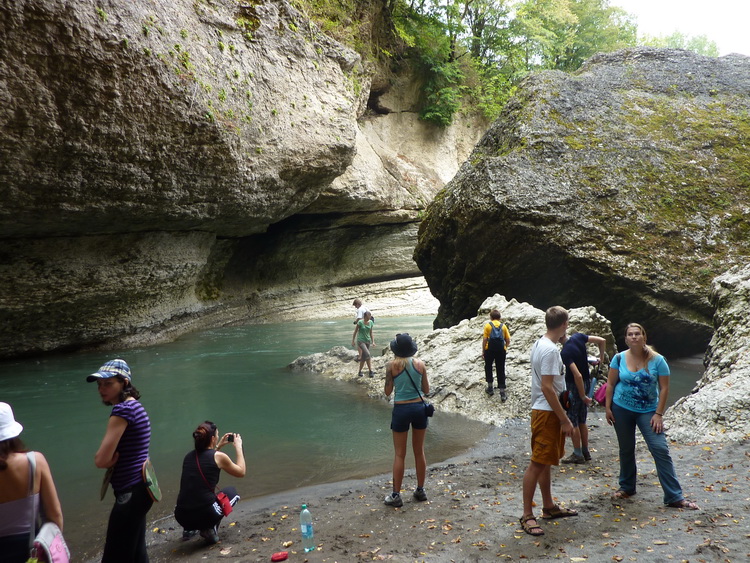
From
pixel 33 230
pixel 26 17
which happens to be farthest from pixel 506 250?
pixel 33 230

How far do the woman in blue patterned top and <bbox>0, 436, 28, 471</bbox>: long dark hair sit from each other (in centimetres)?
402

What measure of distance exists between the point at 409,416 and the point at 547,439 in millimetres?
1258

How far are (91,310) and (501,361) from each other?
13.0 metres

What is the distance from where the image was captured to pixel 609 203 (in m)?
11.8

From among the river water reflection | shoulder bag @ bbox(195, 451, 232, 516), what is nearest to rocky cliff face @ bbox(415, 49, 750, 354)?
the river water reflection

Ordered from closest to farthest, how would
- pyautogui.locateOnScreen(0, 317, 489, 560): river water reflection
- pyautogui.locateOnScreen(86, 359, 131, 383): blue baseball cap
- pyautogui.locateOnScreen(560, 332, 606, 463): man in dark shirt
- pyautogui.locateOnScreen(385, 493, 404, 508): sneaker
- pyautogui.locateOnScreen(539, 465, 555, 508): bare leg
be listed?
pyautogui.locateOnScreen(86, 359, 131, 383): blue baseball cap → pyautogui.locateOnScreen(539, 465, 555, 508): bare leg → pyautogui.locateOnScreen(385, 493, 404, 508): sneaker → pyautogui.locateOnScreen(560, 332, 606, 463): man in dark shirt → pyautogui.locateOnScreen(0, 317, 489, 560): river water reflection

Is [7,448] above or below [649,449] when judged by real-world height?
above

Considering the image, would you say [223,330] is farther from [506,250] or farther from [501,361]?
[501,361]

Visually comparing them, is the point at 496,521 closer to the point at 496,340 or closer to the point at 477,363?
the point at 496,340

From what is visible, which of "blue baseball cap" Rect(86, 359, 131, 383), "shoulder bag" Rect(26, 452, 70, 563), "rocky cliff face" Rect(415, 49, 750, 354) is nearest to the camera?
"shoulder bag" Rect(26, 452, 70, 563)

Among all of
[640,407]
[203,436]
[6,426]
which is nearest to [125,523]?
[6,426]

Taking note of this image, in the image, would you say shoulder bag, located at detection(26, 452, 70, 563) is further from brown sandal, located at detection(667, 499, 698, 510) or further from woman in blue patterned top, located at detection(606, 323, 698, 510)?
brown sandal, located at detection(667, 499, 698, 510)

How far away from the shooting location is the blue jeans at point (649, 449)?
13.4 feet

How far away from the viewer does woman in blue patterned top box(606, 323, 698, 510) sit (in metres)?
4.08
